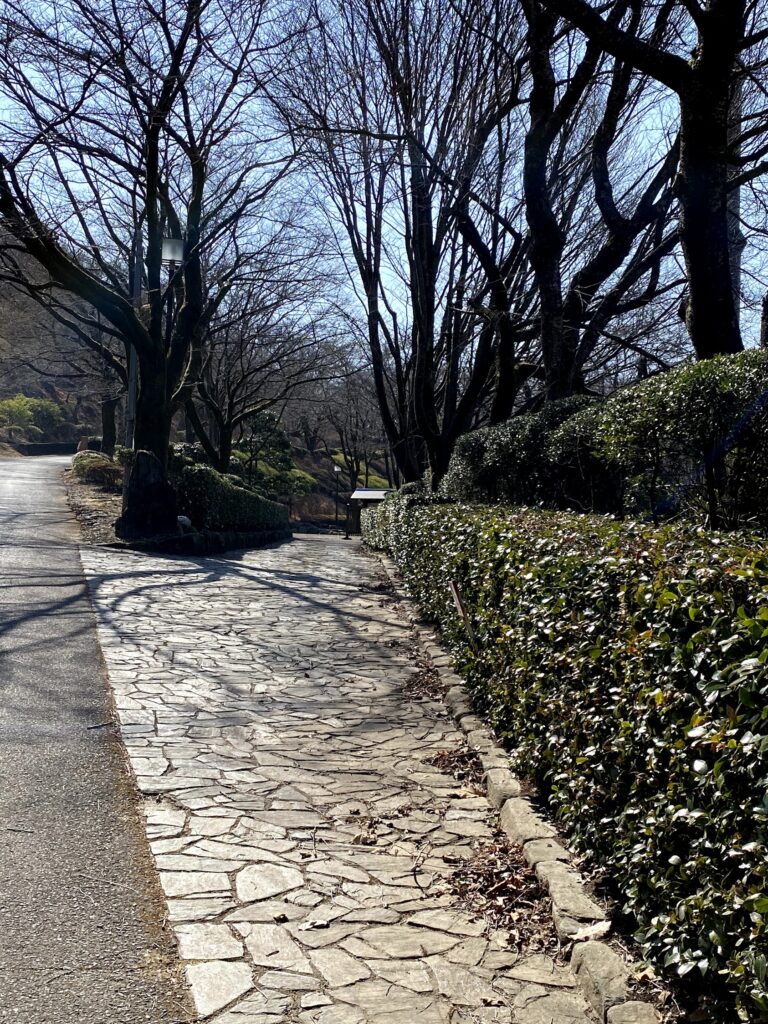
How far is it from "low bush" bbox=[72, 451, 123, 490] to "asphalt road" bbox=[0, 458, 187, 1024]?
63.7 feet

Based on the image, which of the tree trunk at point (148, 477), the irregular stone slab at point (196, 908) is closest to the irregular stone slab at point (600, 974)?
the irregular stone slab at point (196, 908)

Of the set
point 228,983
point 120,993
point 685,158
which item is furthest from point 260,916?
point 685,158

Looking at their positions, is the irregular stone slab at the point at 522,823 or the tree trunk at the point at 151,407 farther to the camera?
the tree trunk at the point at 151,407

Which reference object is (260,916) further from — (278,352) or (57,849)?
(278,352)

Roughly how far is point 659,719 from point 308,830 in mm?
2348

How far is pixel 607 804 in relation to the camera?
3916 mm

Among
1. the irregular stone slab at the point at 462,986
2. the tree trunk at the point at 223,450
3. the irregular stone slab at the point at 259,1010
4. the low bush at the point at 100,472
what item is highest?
the tree trunk at the point at 223,450

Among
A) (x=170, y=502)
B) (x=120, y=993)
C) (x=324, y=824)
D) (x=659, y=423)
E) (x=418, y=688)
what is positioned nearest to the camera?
(x=120, y=993)

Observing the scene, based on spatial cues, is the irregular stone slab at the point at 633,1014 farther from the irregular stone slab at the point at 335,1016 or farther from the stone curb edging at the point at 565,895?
the irregular stone slab at the point at 335,1016

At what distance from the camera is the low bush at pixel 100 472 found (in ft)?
90.4

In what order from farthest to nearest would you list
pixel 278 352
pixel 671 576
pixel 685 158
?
1. pixel 278 352
2. pixel 685 158
3. pixel 671 576

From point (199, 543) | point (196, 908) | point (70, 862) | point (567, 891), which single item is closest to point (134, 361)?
point (199, 543)

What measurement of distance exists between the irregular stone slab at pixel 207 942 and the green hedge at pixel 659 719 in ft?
5.17

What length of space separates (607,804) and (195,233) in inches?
714
